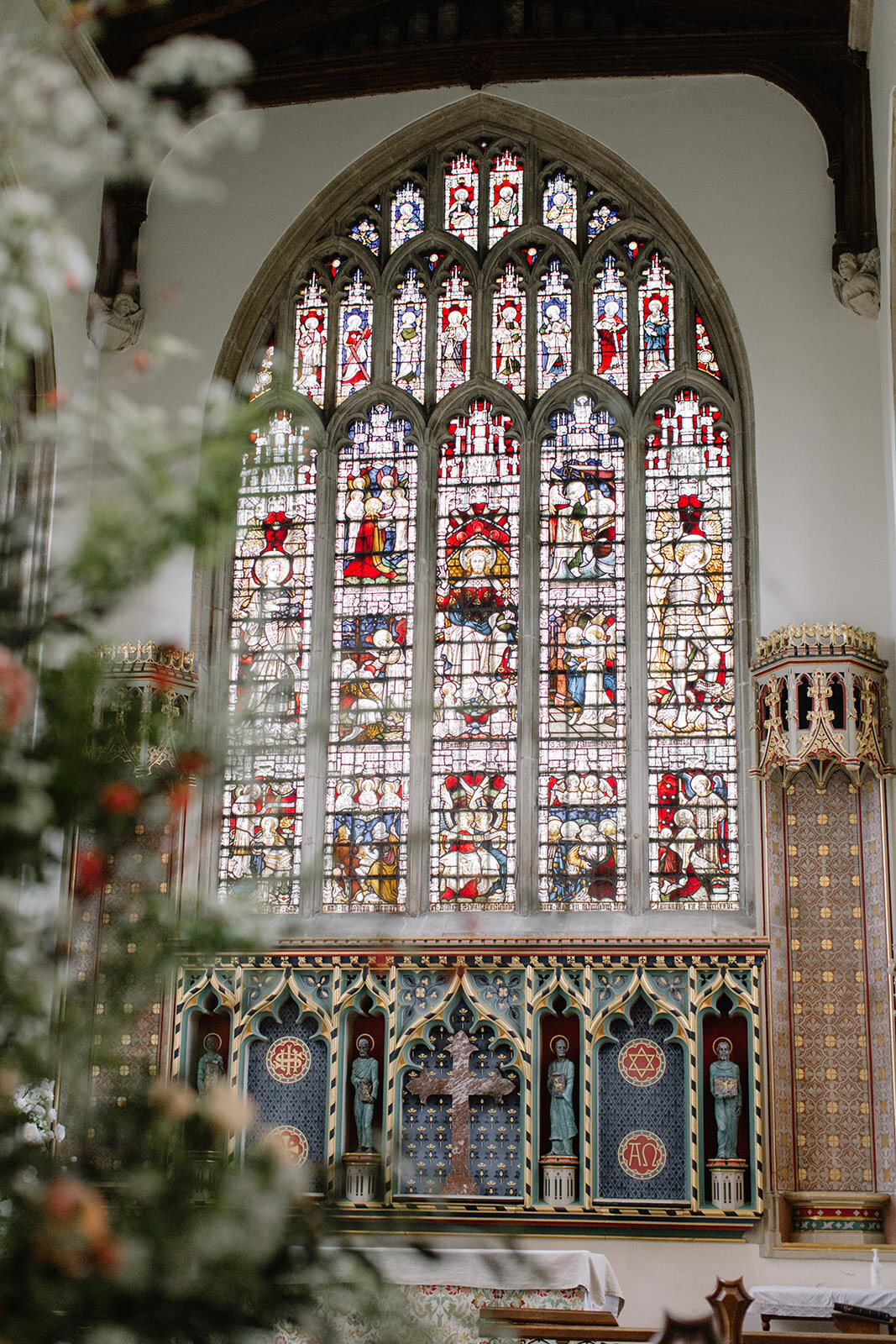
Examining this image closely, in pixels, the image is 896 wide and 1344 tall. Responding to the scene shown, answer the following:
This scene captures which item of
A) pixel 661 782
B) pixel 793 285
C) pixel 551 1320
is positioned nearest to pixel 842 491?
pixel 793 285

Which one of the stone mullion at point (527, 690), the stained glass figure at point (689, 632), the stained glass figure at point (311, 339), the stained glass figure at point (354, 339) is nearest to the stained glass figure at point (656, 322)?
the stained glass figure at point (689, 632)

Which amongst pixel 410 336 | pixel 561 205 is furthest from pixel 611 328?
pixel 410 336

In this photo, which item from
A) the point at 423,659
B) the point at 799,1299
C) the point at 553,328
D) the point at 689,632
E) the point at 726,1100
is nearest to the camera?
the point at 799,1299

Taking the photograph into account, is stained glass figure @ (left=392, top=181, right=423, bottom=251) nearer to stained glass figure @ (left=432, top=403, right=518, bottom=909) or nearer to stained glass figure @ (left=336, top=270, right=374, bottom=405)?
stained glass figure @ (left=336, top=270, right=374, bottom=405)

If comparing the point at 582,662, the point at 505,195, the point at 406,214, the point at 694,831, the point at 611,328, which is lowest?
the point at 694,831

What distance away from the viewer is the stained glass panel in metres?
10.9

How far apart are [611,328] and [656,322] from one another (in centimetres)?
30

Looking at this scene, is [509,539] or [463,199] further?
[463,199]

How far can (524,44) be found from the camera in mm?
10719

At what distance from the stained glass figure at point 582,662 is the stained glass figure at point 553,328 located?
0.26m

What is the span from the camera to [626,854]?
972 centimetres

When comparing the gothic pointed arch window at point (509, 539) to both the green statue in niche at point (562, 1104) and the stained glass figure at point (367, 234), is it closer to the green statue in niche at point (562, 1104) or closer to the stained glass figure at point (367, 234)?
the stained glass figure at point (367, 234)

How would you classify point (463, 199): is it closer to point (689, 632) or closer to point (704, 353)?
point (704, 353)

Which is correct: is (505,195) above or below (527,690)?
above
